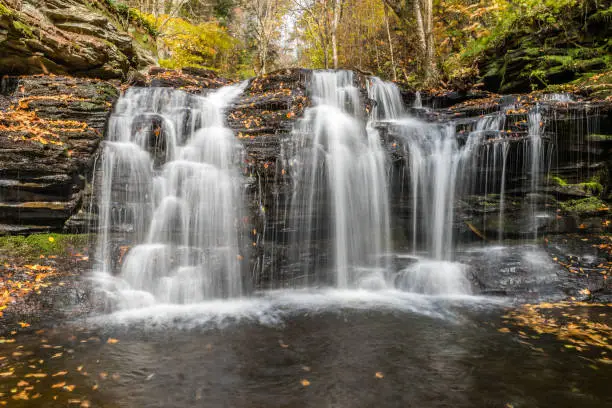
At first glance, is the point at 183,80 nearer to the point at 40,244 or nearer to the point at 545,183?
the point at 40,244

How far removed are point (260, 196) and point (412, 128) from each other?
5.05 meters

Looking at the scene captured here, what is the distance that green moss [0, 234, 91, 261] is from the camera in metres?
6.62

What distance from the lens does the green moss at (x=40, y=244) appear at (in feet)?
21.7

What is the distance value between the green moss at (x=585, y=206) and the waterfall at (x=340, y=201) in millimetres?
4372

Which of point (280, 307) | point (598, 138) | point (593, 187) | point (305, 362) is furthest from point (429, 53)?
point (305, 362)

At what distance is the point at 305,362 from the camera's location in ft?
14.9

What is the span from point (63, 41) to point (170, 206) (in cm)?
687

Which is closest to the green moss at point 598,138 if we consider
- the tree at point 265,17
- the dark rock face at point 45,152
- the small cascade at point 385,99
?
the small cascade at point 385,99

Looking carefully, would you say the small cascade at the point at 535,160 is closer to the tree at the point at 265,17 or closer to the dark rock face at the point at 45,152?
the dark rock face at the point at 45,152

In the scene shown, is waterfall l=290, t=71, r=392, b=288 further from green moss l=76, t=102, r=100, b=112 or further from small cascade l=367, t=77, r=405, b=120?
green moss l=76, t=102, r=100, b=112

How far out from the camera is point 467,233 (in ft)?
30.2

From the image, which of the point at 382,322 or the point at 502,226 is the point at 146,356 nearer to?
the point at 382,322

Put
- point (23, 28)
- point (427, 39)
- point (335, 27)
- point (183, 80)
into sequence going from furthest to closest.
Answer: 1. point (335, 27)
2. point (427, 39)
3. point (183, 80)
4. point (23, 28)

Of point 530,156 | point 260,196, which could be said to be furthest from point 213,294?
point 530,156
